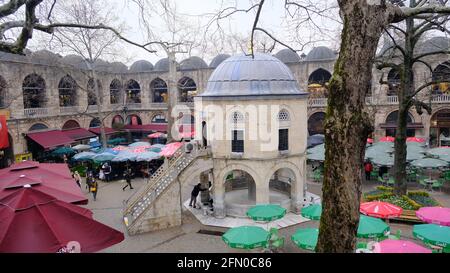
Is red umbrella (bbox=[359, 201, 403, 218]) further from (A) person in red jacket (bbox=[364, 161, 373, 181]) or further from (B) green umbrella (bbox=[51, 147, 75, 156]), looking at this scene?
(B) green umbrella (bbox=[51, 147, 75, 156])

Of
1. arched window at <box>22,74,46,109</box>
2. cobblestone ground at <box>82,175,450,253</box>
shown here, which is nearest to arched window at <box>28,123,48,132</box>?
arched window at <box>22,74,46,109</box>

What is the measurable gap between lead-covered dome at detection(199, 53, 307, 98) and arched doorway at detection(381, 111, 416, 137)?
2061 cm

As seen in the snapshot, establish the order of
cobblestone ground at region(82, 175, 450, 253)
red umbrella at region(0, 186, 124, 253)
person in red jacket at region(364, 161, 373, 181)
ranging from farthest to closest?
person in red jacket at region(364, 161, 373, 181), cobblestone ground at region(82, 175, 450, 253), red umbrella at region(0, 186, 124, 253)

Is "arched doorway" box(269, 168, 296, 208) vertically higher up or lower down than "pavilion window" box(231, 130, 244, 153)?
lower down

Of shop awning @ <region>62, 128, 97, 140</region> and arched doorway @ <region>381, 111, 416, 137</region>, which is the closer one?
shop awning @ <region>62, 128, 97, 140</region>

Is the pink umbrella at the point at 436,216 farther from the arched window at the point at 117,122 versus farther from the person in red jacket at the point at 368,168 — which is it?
the arched window at the point at 117,122

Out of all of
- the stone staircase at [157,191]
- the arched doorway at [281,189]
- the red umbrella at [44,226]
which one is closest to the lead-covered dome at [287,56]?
the arched doorway at [281,189]

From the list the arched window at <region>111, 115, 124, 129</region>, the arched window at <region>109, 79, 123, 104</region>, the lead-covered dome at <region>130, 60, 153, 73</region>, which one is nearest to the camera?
the arched window at <region>111, 115, 124, 129</region>

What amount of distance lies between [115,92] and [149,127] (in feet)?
23.3

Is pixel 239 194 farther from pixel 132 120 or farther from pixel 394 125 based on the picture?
pixel 132 120

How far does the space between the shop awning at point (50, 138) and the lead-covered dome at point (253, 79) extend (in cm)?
1850

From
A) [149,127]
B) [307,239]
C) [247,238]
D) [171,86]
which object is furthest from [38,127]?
[307,239]

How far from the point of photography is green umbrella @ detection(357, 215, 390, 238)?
1244cm
